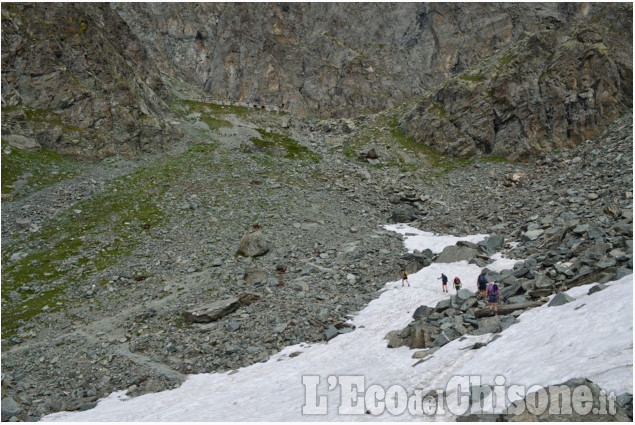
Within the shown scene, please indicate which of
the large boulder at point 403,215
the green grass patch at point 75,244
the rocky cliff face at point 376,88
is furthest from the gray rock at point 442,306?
the rocky cliff face at point 376,88

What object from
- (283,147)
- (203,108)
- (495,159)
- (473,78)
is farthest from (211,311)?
(203,108)

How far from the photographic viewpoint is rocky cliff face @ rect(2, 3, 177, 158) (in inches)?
2269

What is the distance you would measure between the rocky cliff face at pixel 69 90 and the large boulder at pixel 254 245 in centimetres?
3528

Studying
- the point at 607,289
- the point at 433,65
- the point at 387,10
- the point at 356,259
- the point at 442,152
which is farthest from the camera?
the point at 387,10

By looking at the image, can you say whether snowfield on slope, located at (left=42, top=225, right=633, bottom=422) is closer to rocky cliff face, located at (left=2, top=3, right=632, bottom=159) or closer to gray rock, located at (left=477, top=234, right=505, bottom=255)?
gray rock, located at (left=477, top=234, right=505, bottom=255)

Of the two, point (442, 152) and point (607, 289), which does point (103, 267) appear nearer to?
point (607, 289)

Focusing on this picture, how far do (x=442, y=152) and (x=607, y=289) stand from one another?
58471 mm

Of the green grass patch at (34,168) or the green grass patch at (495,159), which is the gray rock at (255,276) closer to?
the green grass patch at (34,168)

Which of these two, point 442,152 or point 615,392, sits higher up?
point 442,152

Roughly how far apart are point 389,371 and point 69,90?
68.3 metres

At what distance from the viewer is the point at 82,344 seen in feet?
84.0

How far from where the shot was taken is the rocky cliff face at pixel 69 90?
57625 mm

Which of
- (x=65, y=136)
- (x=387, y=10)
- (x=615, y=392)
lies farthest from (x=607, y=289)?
(x=387, y=10)

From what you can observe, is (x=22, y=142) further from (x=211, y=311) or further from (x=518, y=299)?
(x=518, y=299)
